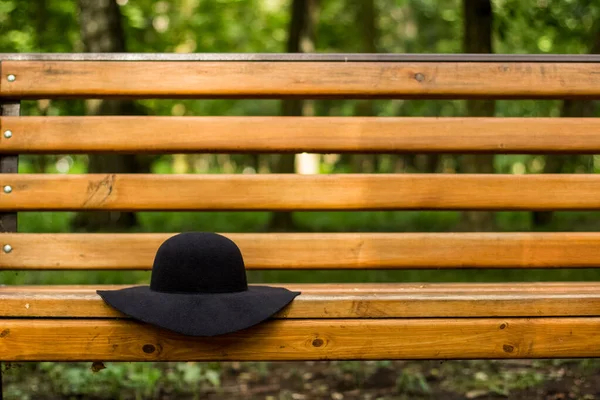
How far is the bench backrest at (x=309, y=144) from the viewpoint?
301 cm

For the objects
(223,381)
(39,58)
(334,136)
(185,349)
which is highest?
(39,58)

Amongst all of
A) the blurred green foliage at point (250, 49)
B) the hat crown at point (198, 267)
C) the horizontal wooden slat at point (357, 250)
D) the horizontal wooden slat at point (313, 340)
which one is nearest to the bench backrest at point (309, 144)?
the horizontal wooden slat at point (357, 250)

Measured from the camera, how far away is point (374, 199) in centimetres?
306

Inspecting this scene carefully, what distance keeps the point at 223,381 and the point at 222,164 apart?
81.9 feet

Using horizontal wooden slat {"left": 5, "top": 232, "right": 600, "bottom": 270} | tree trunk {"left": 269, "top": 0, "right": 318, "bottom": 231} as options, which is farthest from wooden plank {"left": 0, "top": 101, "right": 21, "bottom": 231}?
tree trunk {"left": 269, "top": 0, "right": 318, "bottom": 231}

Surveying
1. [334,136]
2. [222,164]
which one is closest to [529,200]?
[334,136]

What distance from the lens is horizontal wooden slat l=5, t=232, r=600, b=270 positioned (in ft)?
9.85

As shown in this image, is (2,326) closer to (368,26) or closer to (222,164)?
→ (368,26)

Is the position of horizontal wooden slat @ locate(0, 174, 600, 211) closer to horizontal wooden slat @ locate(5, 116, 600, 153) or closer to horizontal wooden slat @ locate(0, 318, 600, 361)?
horizontal wooden slat @ locate(5, 116, 600, 153)

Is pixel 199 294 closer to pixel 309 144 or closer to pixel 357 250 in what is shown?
pixel 357 250

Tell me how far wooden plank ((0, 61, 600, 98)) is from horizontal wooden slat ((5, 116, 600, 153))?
0.10 m

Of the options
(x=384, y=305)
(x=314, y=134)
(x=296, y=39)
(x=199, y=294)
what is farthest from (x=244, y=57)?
(x=296, y=39)

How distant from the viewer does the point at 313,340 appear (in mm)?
2293

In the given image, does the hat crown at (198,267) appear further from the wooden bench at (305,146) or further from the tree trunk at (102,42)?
the tree trunk at (102,42)
